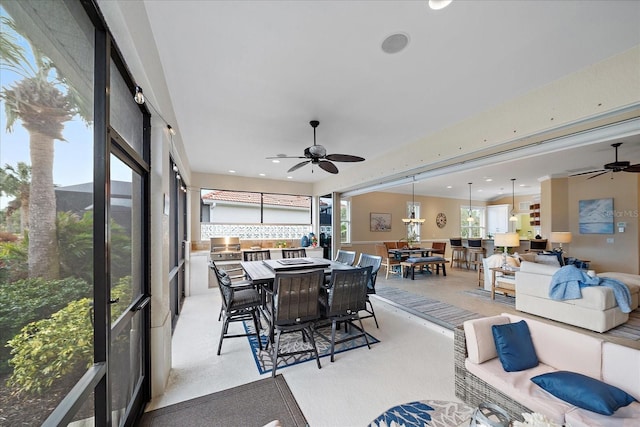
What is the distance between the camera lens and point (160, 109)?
2117 mm

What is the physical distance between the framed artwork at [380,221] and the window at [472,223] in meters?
4.28

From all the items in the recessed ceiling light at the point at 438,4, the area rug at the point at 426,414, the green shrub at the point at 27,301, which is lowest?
the area rug at the point at 426,414

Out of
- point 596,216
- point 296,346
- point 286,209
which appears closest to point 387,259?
point 286,209

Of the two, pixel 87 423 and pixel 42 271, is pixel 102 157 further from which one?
pixel 87 423

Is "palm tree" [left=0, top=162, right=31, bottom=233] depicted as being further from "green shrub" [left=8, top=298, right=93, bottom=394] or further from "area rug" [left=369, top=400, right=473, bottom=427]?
"area rug" [left=369, top=400, right=473, bottom=427]

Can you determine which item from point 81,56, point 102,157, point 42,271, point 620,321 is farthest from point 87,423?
point 620,321

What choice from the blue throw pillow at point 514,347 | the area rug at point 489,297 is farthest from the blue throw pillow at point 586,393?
the area rug at point 489,297

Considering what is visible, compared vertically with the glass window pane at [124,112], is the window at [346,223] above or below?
below

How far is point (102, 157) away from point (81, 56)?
468 millimetres

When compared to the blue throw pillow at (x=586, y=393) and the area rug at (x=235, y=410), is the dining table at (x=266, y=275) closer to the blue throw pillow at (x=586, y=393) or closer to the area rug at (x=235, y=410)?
the area rug at (x=235, y=410)

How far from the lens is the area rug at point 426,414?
6.05 ft

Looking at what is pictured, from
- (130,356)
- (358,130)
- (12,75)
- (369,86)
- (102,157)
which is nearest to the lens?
(12,75)

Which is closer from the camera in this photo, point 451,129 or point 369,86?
point 369,86

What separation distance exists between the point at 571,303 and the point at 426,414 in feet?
10.6
